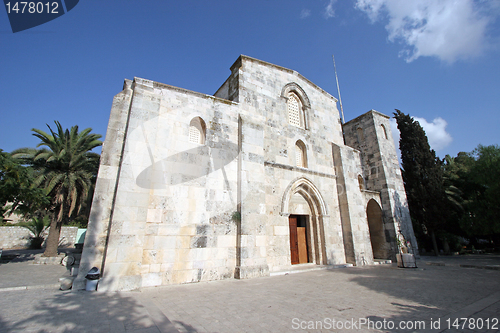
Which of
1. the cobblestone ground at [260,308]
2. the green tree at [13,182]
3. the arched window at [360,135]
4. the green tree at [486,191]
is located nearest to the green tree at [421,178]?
the green tree at [486,191]

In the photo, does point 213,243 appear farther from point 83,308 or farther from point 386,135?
point 386,135

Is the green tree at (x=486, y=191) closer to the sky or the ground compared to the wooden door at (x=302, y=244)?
closer to the sky

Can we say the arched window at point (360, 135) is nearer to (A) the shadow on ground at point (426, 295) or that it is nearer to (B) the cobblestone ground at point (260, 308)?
(A) the shadow on ground at point (426, 295)

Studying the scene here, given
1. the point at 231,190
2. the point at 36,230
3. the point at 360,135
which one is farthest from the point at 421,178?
the point at 36,230

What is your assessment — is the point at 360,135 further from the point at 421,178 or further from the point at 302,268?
the point at 302,268

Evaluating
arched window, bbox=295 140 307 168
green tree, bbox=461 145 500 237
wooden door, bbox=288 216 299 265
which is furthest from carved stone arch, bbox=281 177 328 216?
green tree, bbox=461 145 500 237

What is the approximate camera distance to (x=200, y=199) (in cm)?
852

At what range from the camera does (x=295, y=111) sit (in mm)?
13039

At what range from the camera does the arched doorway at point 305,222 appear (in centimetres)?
1113

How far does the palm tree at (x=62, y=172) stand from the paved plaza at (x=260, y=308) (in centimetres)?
909

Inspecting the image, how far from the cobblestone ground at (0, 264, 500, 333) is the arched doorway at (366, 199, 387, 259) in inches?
299

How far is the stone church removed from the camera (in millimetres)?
Answer: 7086

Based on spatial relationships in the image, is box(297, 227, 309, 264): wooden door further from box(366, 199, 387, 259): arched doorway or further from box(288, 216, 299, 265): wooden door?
box(366, 199, 387, 259): arched doorway

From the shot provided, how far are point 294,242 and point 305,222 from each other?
1292 mm
